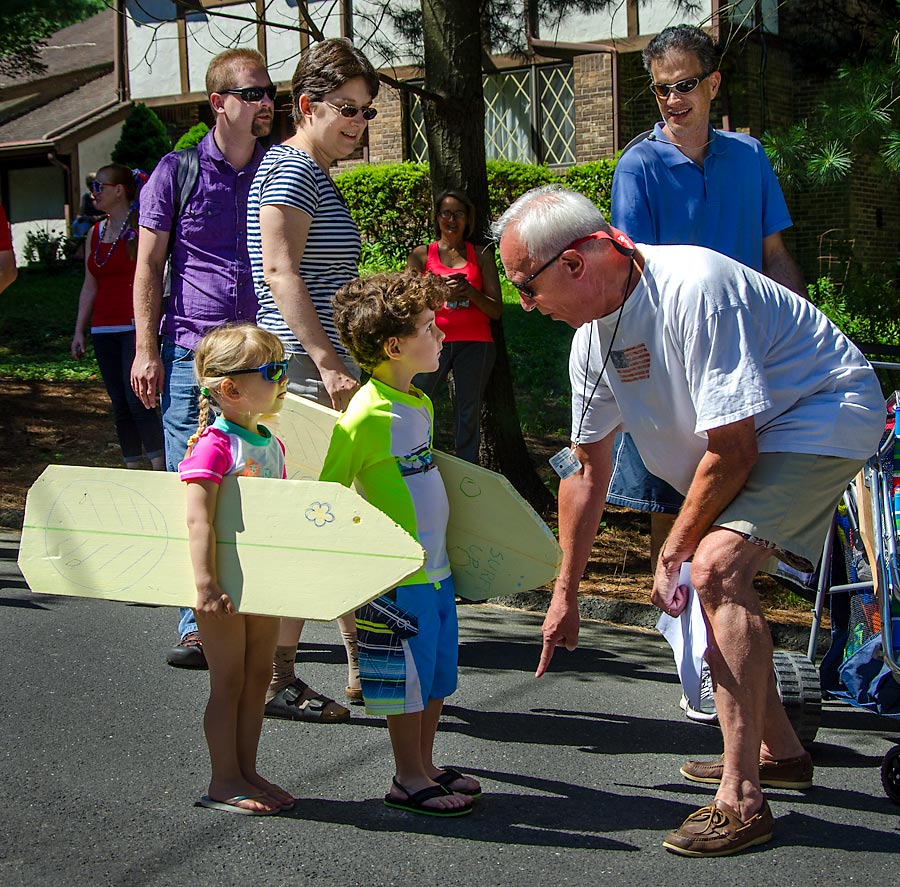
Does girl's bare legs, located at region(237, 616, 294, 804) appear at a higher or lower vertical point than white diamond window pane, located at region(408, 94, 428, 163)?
lower

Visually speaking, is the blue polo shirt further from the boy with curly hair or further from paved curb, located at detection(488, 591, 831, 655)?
paved curb, located at detection(488, 591, 831, 655)

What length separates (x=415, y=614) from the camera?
3697 mm

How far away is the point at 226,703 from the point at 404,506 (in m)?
0.76

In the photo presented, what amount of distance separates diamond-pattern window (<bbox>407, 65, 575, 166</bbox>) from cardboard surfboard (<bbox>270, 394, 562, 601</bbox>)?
17981 mm

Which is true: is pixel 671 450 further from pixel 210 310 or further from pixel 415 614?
pixel 210 310

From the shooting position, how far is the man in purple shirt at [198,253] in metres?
5.04

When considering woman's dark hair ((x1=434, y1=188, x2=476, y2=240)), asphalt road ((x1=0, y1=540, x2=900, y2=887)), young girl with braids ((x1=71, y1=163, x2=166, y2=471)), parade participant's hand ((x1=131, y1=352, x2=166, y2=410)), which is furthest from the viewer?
woman's dark hair ((x1=434, y1=188, x2=476, y2=240))

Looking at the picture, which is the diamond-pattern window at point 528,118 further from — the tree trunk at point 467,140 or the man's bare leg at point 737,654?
the man's bare leg at point 737,654

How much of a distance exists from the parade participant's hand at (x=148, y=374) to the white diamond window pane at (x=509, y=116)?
1706 centimetres

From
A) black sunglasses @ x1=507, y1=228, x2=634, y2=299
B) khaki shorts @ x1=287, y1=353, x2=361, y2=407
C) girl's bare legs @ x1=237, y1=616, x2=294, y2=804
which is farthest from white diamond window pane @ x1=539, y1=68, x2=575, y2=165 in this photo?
girl's bare legs @ x1=237, y1=616, x2=294, y2=804

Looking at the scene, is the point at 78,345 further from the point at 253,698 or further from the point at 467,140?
the point at 253,698

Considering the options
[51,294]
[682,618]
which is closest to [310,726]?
[682,618]

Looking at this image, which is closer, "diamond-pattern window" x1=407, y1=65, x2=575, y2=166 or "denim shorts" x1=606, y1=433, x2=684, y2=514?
"denim shorts" x1=606, y1=433, x2=684, y2=514

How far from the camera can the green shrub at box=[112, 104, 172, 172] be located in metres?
24.2
